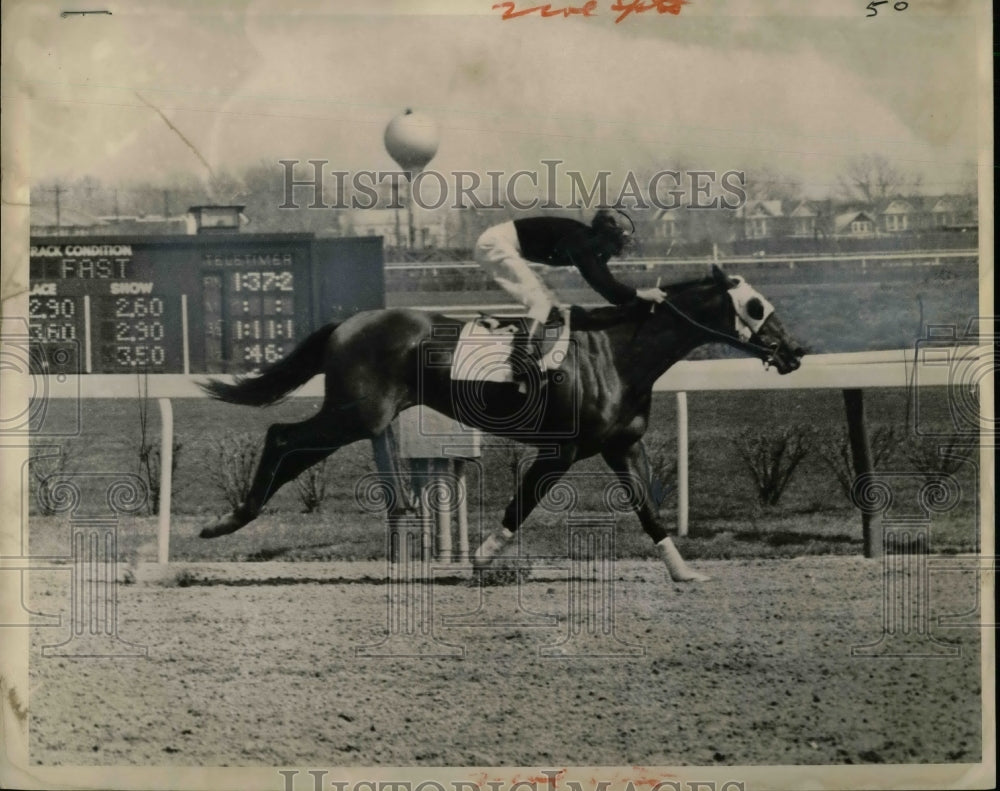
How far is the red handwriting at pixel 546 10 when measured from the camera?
5258 mm

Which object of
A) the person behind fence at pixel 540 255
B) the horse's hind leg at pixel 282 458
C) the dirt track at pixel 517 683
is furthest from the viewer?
the horse's hind leg at pixel 282 458

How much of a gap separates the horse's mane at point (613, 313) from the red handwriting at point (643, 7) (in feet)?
3.64

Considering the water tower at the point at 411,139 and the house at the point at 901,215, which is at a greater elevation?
the water tower at the point at 411,139

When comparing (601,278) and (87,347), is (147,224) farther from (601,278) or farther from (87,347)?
(601,278)

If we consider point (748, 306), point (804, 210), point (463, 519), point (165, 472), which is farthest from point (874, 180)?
point (165, 472)

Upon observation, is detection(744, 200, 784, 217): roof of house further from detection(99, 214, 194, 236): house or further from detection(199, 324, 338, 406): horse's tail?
detection(99, 214, 194, 236): house

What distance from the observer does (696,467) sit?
17.7 feet

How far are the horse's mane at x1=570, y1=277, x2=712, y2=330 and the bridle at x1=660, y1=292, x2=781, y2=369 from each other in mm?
97

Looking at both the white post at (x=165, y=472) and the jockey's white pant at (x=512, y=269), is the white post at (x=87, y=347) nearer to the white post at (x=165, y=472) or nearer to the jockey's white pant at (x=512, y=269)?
the white post at (x=165, y=472)

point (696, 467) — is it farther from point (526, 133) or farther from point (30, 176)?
point (30, 176)

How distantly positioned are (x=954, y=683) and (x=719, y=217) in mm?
2149

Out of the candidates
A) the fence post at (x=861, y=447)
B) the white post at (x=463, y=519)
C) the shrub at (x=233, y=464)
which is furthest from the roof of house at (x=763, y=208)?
the shrub at (x=233, y=464)

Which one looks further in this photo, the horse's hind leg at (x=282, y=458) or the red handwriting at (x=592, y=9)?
the horse's hind leg at (x=282, y=458)

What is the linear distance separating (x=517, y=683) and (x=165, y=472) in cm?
172
